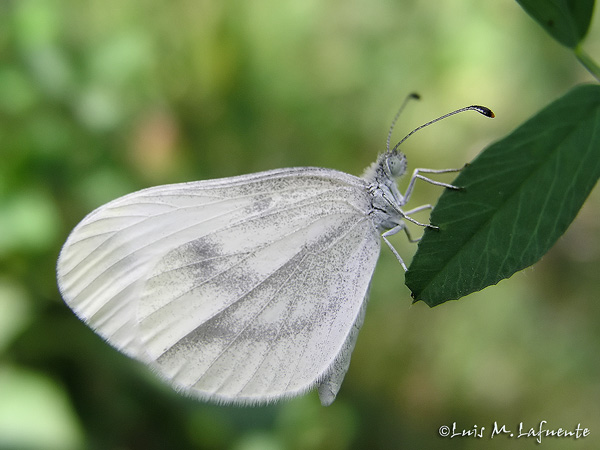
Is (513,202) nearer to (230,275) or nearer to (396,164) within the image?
(396,164)

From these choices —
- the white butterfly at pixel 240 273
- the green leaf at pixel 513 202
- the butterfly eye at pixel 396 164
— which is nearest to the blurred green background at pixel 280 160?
the white butterfly at pixel 240 273

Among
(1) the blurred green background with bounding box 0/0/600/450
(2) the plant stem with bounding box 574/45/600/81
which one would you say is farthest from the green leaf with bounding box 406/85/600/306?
(1) the blurred green background with bounding box 0/0/600/450

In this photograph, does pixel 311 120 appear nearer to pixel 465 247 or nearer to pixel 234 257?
pixel 234 257

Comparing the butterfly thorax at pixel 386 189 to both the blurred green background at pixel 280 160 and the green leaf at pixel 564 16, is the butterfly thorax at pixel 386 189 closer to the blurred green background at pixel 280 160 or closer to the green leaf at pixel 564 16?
the green leaf at pixel 564 16

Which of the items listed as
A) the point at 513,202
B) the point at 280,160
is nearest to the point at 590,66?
the point at 513,202

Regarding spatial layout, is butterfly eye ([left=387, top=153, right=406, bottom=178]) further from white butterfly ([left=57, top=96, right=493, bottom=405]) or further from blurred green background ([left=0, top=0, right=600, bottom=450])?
blurred green background ([left=0, top=0, right=600, bottom=450])

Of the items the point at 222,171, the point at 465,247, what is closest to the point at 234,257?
the point at 465,247
